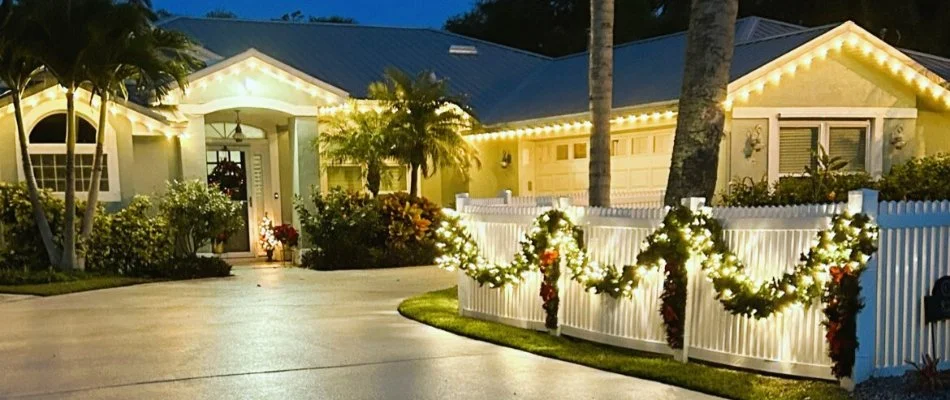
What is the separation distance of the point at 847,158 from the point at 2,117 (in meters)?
14.3

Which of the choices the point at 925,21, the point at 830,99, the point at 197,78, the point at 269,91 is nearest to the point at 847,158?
the point at 830,99

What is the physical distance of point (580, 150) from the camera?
16.5 metres

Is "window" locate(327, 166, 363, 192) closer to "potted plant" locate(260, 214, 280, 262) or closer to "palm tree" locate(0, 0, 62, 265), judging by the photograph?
"potted plant" locate(260, 214, 280, 262)

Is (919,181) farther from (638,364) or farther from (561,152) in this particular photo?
(638,364)

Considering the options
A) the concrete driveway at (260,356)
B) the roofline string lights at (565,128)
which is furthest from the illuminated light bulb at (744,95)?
the concrete driveway at (260,356)

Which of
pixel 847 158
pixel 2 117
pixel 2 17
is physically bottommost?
pixel 847 158

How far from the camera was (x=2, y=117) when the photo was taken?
1290cm

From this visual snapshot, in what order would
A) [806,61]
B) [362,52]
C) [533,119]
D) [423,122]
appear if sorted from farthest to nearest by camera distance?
[362,52] < [533,119] < [423,122] < [806,61]

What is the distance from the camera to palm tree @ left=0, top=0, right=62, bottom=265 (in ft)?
36.6

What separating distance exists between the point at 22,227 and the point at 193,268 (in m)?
2.71

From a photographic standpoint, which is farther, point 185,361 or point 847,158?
point 847,158

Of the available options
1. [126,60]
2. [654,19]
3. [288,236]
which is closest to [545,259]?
[126,60]

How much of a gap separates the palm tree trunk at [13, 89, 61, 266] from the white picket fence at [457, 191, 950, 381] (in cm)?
938

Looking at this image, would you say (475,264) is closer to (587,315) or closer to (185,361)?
(587,315)
